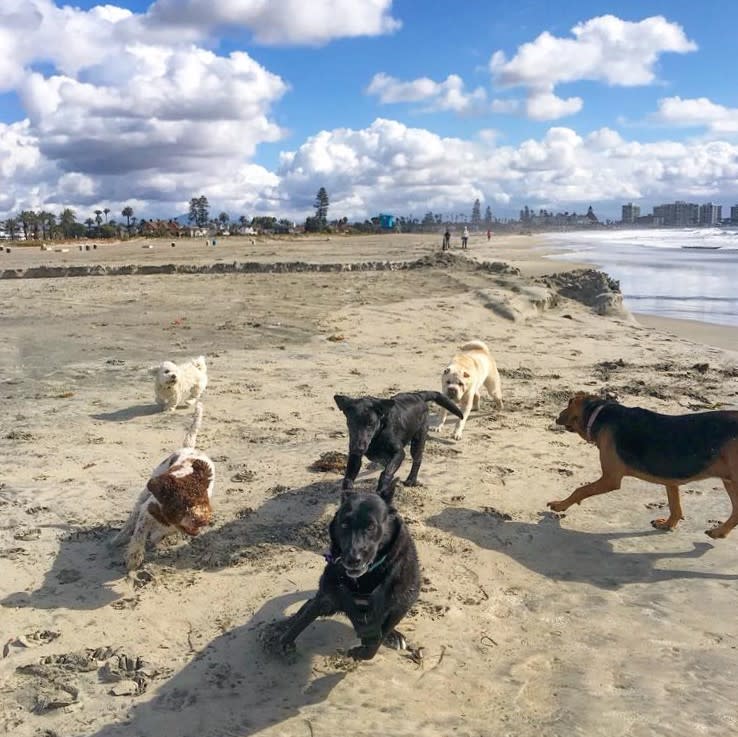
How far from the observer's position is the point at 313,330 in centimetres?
1453

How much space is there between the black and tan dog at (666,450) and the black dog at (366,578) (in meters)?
2.66

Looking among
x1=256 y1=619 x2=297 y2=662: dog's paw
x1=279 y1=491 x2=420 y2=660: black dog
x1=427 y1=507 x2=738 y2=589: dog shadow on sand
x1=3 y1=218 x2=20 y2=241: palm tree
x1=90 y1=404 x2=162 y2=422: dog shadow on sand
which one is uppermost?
x1=3 y1=218 x2=20 y2=241: palm tree

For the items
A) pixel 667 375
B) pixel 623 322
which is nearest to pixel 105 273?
pixel 623 322

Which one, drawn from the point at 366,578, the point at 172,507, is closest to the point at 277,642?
the point at 366,578

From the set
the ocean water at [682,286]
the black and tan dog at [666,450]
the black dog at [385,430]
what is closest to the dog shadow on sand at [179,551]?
the black dog at [385,430]

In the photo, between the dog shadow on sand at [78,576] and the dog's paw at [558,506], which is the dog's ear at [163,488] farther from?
the dog's paw at [558,506]

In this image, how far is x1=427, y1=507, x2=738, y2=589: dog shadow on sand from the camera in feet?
17.1

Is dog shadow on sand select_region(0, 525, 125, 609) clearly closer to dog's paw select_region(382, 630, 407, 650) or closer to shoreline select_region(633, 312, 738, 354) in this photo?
dog's paw select_region(382, 630, 407, 650)

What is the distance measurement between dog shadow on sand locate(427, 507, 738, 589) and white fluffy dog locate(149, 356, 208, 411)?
4376mm

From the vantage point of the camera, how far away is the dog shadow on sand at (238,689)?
11.5ft

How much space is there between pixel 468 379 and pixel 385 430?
273 centimetres

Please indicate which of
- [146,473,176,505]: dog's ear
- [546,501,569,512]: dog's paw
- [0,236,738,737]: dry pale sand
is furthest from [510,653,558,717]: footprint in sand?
[146,473,176,505]: dog's ear

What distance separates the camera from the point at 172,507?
4.88 meters

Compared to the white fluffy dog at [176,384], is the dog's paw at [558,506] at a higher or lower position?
lower
